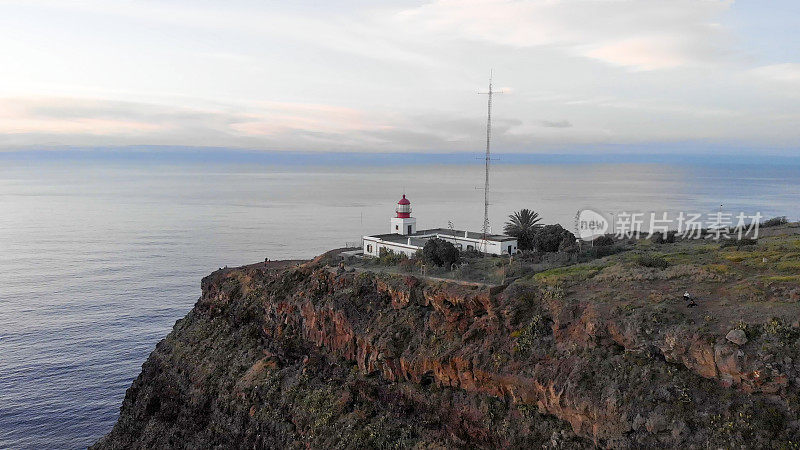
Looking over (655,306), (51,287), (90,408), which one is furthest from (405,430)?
(51,287)

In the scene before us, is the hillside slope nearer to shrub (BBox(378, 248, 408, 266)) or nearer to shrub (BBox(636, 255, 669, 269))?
shrub (BBox(636, 255, 669, 269))

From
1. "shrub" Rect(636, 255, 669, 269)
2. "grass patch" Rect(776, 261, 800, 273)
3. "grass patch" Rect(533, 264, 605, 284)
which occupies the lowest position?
"grass patch" Rect(533, 264, 605, 284)

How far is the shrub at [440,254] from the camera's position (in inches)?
1507

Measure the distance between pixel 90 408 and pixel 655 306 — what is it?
40776 millimetres

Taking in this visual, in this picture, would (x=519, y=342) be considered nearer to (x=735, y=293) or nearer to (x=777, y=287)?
(x=735, y=293)

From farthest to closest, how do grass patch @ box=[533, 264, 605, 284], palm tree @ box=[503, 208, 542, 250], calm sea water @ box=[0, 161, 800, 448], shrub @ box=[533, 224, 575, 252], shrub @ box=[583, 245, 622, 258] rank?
palm tree @ box=[503, 208, 542, 250]
calm sea water @ box=[0, 161, 800, 448]
shrub @ box=[533, 224, 575, 252]
shrub @ box=[583, 245, 622, 258]
grass patch @ box=[533, 264, 605, 284]

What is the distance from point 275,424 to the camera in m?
33.4

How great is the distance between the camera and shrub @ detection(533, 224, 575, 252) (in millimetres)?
42938

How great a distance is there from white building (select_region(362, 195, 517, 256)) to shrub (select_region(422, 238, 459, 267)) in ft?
10.9

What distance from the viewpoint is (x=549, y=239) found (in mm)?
42875

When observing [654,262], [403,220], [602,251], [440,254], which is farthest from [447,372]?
[403,220]

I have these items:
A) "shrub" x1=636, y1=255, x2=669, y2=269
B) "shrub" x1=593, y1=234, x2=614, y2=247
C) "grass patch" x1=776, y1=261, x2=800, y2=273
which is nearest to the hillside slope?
"grass patch" x1=776, y1=261, x2=800, y2=273

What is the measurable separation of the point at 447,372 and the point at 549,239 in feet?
57.5

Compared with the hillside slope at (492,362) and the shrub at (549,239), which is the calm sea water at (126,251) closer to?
the hillside slope at (492,362)
